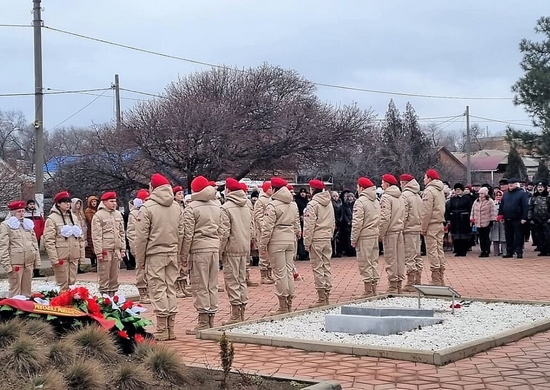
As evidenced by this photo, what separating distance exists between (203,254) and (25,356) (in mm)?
4152

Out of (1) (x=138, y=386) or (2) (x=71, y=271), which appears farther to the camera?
(2) (x=71, y=271)

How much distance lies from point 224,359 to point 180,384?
1.79ft

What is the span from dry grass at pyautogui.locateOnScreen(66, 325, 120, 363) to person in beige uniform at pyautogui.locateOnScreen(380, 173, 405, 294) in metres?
7.13

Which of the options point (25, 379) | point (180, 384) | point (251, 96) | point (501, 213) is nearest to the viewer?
point (25, 379)

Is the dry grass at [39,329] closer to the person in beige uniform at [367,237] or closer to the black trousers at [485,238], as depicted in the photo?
the person in beige uniform at [367,237]

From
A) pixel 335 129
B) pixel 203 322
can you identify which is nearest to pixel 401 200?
pixel 203 322

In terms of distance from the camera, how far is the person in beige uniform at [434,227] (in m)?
14.5

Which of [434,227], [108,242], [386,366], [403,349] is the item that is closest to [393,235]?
[434,227]

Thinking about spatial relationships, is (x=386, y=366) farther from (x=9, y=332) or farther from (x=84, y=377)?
(x=9, y=332)

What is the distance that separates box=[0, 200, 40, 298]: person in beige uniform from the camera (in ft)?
42.9

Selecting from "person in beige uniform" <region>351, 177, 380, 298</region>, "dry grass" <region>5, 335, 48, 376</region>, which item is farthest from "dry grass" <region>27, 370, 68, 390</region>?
"person in beige uniform" <region>351, 177, 380, 298</region>

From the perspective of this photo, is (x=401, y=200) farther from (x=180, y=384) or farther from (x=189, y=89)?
(x=189, y=89)

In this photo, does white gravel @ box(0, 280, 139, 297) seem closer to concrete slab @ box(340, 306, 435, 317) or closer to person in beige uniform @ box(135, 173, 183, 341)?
person in beige uniform @ box(135, 173, 183, 341)

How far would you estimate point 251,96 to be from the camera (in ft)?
103
